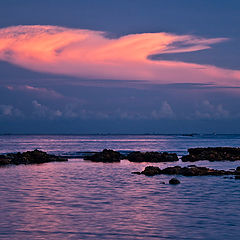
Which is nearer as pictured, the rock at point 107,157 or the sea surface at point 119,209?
the sea surface at point 119,209

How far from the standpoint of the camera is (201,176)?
138 ft

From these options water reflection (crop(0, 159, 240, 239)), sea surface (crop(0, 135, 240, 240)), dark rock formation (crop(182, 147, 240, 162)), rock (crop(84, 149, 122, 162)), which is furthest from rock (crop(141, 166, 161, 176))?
dark rock formation (crop(182, 147, 240, 162))

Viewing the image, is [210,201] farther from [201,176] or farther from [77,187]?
[201,176]

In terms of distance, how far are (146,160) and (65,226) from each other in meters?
47.3

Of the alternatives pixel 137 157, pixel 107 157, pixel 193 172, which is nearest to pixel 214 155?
pixel 137 157

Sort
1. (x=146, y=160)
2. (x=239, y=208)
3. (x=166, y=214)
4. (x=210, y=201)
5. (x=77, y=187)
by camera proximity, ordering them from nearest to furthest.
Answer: (x=166, y=214) → (x=239, y=208) → (x=210, y=201) → (x=77, y=187) → (x=146, y=160)

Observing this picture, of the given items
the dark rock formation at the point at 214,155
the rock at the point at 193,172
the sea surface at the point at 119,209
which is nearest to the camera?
the sea surface at the point at 119,209

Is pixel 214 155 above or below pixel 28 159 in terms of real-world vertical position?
below

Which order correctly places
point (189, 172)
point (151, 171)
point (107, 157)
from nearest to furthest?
point (189, 172) → point (151, 171) → point (107, 157)

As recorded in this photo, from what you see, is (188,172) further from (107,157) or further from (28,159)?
(28,159)

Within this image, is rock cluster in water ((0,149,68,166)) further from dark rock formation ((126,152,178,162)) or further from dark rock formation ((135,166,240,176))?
dark rock formation ((135,166,240,176))

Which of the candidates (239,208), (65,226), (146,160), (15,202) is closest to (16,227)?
(65,226)

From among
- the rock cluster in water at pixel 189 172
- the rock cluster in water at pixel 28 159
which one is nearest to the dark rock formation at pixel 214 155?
the rock cluster in water at pixel 28 159

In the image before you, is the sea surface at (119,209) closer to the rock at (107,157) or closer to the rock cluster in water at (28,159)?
the rock cluster in water at (28,159)
